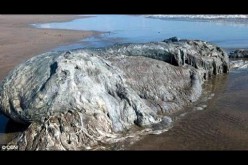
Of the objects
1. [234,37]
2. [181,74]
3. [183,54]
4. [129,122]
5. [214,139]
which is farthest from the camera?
[234,37]

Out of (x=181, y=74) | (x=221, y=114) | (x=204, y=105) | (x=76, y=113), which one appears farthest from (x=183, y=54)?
(x=76, y=113)

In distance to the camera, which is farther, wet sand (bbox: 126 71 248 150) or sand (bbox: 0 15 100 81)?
sand (bbox: 0 15 100 81)

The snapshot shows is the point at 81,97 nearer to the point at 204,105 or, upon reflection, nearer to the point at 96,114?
the point at 96,114

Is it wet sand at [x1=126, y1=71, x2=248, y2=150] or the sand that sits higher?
the sand

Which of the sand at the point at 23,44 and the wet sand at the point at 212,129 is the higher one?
the sand at the point at 23,44

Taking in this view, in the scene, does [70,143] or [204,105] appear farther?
[204,105]

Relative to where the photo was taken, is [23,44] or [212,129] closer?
[212,129]

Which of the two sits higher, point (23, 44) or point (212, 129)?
point (23, 44)

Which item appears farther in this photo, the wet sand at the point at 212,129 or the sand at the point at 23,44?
the sand at the point at 23,44
